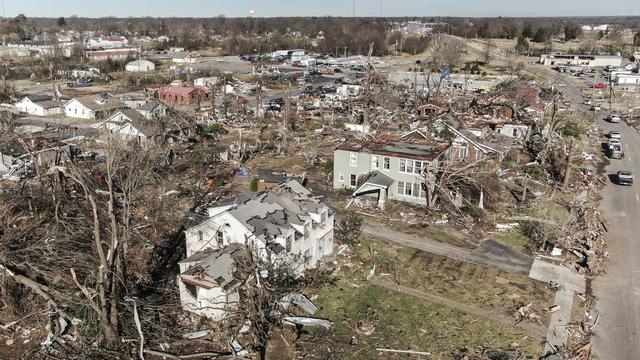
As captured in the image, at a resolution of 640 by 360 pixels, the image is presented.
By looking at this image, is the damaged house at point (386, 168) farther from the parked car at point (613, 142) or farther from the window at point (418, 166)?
the parked car at point (613, 142)

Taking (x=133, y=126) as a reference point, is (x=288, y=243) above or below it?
below

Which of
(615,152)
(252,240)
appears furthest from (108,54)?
(252,240)

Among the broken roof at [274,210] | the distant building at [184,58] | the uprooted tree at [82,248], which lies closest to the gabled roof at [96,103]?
the uprooted tree at [82,248]

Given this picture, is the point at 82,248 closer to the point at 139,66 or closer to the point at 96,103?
the point at 96,103

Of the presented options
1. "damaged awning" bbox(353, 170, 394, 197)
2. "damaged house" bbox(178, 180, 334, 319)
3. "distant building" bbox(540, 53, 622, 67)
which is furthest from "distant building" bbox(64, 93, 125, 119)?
"distant building" bbox(540, 53, 622, 67)

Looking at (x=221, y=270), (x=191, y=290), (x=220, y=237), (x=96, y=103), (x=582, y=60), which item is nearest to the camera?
(x=221, y=270)

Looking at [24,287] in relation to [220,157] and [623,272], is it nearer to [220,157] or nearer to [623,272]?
[220,157]

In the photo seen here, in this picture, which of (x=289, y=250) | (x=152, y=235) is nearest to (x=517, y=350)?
(x=289, y=250)

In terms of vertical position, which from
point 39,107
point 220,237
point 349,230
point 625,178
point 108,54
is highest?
point 108,54
